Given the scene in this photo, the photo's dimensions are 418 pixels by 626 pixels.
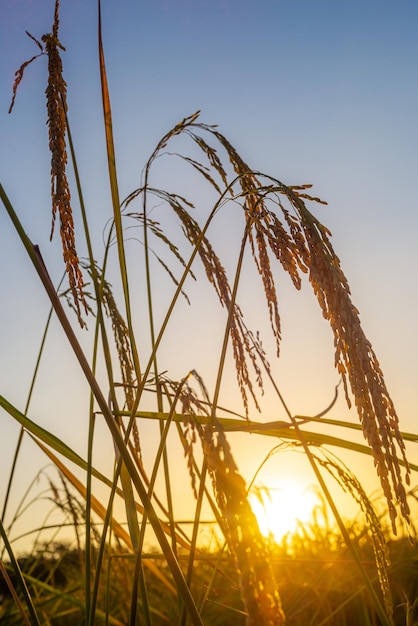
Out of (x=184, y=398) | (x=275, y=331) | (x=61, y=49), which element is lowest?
(x=184, y=398)

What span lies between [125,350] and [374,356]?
0.95 metres

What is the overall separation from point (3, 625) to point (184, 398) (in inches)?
90.7

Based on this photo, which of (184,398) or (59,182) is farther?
(59,182)

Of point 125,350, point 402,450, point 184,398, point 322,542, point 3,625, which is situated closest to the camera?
point 402,450

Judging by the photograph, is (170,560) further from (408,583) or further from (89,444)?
(408,583)

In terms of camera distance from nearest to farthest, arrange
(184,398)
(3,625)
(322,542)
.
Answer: (184,398)
(3,625)
(322,542)

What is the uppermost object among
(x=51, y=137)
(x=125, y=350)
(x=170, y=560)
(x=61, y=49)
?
(x=61, y=49)

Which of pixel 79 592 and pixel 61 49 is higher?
pixel 61 49

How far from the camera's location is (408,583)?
9.54 ft

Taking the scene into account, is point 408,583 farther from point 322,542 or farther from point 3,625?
point 3,625

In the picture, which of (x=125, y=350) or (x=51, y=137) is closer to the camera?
(x=51, y=137)

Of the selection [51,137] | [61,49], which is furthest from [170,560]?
[61,49]

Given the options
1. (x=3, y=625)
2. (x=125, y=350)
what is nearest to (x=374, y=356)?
(x=125, y=350)

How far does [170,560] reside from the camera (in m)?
1.01
